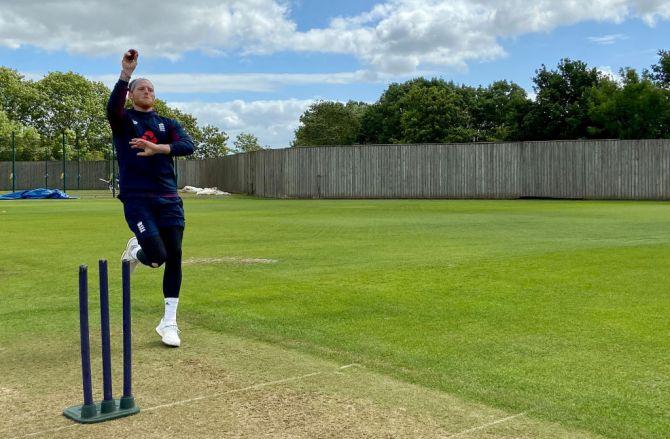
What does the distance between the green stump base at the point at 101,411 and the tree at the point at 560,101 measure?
6088 cm

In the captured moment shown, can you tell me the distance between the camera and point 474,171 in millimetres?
40969

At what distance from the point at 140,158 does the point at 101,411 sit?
236 cm

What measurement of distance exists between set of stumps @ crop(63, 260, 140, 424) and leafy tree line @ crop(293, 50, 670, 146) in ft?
184

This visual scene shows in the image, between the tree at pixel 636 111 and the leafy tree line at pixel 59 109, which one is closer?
the tree at pixel 636 111

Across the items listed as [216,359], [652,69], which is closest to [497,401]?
[216,359]

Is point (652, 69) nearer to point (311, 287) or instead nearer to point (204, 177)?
point (204, 177)

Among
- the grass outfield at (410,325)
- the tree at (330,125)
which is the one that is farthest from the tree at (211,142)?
the grass outfield at (410,325)

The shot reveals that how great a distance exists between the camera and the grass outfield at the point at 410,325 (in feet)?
14.3

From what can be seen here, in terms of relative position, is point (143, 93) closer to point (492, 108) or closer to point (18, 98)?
point (492, 108)

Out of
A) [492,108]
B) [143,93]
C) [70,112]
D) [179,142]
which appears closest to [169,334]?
[179,142]

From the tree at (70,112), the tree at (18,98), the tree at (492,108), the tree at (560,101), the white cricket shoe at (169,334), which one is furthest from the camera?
the tree at (70,112)

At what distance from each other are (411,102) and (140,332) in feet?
231

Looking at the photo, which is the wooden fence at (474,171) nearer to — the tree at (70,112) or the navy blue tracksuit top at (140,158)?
the navy blue tracksuit top at (140,158)

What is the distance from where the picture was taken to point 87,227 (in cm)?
1891
